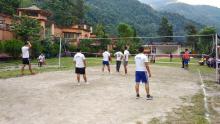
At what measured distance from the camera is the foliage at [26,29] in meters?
49.4


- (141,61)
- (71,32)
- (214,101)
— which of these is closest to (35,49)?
(71,32)

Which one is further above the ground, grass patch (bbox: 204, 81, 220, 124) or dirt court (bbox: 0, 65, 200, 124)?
dirt court (bbox: 0, 65, 200, 124)

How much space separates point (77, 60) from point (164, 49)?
7155 centimetres

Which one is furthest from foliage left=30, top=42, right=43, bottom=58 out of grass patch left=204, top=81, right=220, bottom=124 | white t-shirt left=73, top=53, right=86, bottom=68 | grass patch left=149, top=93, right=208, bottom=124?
grass patch left=149, top=93, right=208, bottom=124

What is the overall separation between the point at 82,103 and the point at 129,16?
151 m

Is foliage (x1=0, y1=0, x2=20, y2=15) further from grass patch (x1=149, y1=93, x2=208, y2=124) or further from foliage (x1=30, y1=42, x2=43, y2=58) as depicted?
grass patch (x1=149, y1=93, x2=208, y2=124)

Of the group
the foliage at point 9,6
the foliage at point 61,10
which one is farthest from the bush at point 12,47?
the foliage at point 61,10

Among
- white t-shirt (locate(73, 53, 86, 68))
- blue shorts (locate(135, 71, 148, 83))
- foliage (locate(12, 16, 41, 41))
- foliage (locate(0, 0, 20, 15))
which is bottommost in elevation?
blue shorts (locate(135, 71, 148, 83))

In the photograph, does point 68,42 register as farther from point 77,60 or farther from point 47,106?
point 47,106

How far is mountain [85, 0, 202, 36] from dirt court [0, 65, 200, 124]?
100m

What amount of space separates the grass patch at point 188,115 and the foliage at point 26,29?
39969mm

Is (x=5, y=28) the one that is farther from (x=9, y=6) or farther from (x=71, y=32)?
(x=71, y=32)

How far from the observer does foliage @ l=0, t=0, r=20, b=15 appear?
6131 cm

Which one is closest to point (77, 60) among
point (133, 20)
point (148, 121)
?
point (148, 121)
